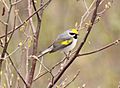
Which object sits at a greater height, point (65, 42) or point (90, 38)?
point (65, 42)

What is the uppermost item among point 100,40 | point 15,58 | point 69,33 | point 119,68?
point 69,33

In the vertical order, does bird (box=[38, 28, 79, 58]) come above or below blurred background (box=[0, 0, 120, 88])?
above

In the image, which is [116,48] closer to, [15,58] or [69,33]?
[15,58]

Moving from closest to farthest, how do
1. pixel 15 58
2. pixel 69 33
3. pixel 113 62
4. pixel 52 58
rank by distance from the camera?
1. pixel 69 33
2. pixel 15 58
3. pixel 52 58
4. pixel 113 62

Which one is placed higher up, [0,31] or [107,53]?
[0,31]

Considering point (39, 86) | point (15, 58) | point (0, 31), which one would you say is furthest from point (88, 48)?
point (0, 31)

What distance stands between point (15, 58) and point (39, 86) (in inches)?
54.1

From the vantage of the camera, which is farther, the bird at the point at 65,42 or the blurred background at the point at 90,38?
the blurred background at the point at 90,38

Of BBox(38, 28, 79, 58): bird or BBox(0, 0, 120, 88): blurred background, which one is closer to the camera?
BBox(38, 28, 79, 58): bird

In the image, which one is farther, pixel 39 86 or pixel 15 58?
pixel 39 86

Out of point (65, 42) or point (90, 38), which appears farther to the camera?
point (90, 38)

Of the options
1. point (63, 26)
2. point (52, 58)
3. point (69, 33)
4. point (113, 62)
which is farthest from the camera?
point (113, 62)

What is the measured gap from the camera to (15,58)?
4629mm

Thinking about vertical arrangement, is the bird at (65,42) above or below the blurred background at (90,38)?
above
